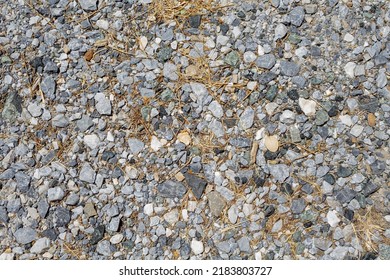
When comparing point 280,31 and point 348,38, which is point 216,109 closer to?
point 280,31

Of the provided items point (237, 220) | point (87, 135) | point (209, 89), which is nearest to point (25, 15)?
point (87, 135)

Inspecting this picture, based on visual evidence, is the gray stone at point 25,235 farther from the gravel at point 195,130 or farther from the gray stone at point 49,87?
the gray stone at point 49,87

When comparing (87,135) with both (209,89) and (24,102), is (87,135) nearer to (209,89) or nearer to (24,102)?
(24,102)

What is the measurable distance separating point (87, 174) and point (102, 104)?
56 cm

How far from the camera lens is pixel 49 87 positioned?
3.91 meters

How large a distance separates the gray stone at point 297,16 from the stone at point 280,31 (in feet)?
0.29

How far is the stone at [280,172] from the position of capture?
3578 mm

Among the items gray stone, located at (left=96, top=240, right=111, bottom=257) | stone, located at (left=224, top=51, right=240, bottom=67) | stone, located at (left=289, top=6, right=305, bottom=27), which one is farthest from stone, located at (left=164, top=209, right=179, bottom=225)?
stone, located at (left=289, top=6, right=305, bottom=27)

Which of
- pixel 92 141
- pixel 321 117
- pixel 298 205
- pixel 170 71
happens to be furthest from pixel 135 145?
pixel 321 117

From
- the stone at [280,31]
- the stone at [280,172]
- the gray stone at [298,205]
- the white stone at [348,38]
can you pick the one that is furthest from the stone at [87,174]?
the white stone at [348,38]
